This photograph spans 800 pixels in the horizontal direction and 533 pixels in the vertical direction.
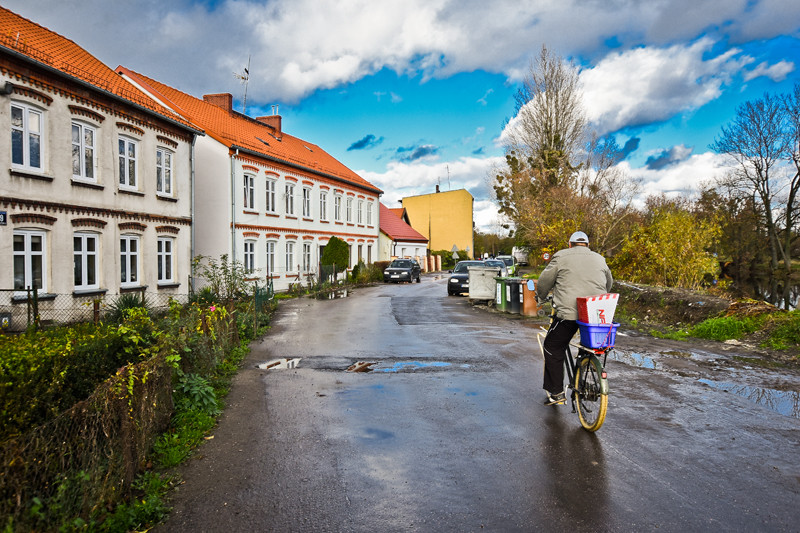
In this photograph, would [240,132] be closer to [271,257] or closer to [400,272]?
[271,257]

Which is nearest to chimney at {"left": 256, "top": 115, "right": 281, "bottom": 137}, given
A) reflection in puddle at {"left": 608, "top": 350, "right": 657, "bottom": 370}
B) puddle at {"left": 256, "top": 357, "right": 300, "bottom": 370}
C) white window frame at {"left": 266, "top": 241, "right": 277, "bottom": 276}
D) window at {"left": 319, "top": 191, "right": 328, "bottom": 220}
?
window at {"left": 319, "top": 191, "right": 328, "bottom": 220}

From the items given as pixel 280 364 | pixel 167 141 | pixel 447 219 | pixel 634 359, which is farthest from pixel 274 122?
pixel 447 219

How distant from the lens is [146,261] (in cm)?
1872

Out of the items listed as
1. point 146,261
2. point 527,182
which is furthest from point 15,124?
point 527,182

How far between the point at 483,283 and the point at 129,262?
12775mm

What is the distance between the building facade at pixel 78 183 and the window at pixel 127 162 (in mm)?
36

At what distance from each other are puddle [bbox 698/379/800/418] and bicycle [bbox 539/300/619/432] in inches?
98.7

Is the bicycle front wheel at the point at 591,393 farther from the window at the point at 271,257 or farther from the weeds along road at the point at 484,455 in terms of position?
the window at the point at 271,257

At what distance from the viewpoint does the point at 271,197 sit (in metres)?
30.1

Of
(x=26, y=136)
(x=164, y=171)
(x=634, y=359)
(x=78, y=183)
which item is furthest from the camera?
(x=164, y=171)

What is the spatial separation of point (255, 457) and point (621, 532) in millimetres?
3187

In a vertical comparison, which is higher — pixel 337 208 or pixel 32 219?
pixel 337 208

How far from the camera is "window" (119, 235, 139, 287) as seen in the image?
17781 mm

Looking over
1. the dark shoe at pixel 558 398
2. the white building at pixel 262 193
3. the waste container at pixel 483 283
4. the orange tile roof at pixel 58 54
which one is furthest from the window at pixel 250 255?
the dark shoe at pixel 558 398
